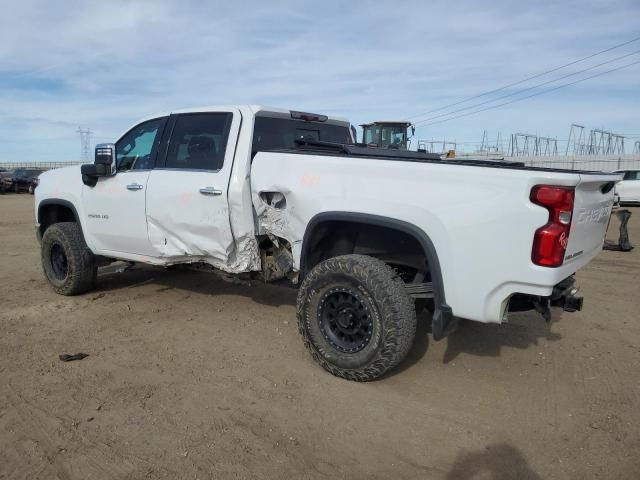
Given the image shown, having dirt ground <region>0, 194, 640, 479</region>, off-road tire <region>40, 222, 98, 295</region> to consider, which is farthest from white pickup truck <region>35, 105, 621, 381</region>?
dirt ground <region>0, 194, 640, 479</region>

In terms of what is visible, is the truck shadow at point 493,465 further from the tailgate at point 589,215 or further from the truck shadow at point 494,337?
the truck shadow at point 494,337

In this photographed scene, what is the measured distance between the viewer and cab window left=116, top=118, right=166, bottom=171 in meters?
5.11

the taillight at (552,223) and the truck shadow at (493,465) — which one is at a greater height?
the taillight at (552,223)

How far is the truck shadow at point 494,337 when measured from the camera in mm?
4367

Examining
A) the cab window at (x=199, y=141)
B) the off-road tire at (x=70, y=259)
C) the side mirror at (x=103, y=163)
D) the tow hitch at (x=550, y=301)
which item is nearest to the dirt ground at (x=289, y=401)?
the off-road tire at (x=70, y=259)

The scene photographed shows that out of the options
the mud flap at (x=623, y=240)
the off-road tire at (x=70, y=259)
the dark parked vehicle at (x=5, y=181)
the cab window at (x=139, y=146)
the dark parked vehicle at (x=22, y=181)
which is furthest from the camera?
the dark parked vehicle at (x=22, y=181)

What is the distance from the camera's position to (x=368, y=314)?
3.57m

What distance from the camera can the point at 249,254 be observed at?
4.35 meters

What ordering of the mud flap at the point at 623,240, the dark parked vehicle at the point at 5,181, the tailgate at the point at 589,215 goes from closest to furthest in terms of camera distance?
the tailgate at the point at 589,215, the mud flap at the point at 623,240, the dark parked vehicle at the point at 5,181

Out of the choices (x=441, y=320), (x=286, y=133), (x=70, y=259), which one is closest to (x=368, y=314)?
(x=441, y=320)

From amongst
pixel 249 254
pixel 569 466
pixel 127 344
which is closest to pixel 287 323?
pixel 249 254

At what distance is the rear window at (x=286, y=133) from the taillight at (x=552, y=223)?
93.2 inches

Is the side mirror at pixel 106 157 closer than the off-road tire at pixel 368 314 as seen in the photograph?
No

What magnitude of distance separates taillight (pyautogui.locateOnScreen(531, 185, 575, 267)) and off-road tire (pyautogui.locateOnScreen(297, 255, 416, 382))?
94 centimetres
